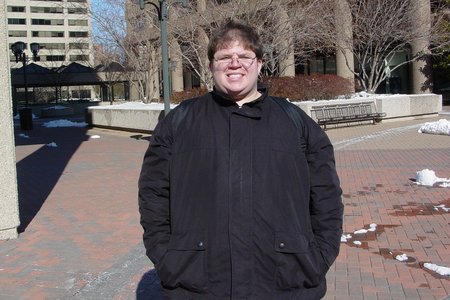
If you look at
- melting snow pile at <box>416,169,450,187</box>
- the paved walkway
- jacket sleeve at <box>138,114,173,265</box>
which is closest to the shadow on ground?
the paved walkway

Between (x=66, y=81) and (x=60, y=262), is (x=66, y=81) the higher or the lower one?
the higher one

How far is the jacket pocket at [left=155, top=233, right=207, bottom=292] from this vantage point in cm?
230

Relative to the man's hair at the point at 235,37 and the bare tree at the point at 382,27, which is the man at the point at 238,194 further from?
the bare tree at the point at 382,27

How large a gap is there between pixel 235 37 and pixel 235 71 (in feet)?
0.49

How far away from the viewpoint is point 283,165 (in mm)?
2332

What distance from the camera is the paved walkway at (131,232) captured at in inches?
188

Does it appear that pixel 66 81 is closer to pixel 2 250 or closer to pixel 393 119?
pixel 393 119

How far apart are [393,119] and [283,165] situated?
20726mm

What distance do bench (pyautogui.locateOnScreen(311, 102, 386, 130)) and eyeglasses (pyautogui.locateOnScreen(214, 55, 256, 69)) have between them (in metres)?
16.5

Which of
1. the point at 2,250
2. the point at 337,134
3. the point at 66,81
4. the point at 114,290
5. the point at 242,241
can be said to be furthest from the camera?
the point at 66,81

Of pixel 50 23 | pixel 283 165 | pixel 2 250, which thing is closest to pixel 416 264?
pixel 283 165

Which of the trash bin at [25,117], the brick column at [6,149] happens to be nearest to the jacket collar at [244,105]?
the brick column at [6,149]

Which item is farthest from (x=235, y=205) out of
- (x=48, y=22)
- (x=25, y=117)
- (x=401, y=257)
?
(x=48, y=22)

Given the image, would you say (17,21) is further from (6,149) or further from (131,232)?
(131,232)
